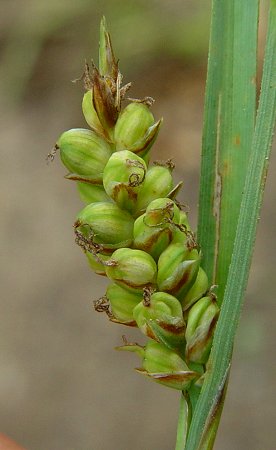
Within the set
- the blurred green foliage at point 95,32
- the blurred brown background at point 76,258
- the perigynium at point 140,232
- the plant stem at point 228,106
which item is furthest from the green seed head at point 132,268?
the blurred green foliage at point 95,32

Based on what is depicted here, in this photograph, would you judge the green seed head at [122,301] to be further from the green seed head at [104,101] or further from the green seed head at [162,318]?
the green seed head at [104,101]

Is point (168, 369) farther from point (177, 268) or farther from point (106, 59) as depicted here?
point (106, 59)

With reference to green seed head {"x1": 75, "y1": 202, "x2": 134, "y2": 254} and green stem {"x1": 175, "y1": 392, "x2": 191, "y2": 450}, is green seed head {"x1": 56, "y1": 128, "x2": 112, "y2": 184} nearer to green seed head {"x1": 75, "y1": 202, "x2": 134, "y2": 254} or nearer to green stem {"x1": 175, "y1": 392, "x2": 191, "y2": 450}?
green seed head {"x1": 75, "y1": 202, "x2": 134, "y2": 254}

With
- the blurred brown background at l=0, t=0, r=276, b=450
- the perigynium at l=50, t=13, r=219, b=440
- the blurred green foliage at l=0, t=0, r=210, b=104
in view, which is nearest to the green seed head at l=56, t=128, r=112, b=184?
the perigynium at l=50, t=13, r=219, b=440

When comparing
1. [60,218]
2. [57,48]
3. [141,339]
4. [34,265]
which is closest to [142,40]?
[57,48]

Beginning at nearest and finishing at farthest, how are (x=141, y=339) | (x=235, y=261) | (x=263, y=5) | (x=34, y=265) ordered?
(x=235, y=261)
(x=263, y=5)
(x=141, y=339)
(x=34, y=265)

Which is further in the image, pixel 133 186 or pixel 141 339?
pixel 141 339

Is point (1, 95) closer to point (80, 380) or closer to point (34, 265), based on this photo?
point (34, 265)
